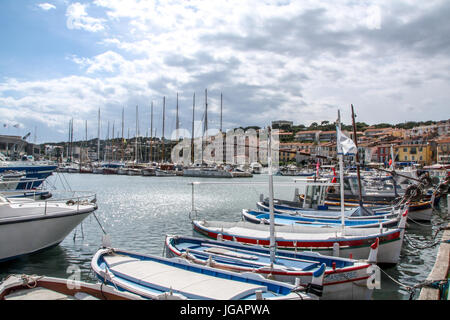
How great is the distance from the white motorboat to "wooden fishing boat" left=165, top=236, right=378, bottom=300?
5.62 metres

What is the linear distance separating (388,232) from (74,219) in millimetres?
13545

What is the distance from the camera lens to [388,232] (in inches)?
525

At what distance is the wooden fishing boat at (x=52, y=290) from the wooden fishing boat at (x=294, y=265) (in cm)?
324

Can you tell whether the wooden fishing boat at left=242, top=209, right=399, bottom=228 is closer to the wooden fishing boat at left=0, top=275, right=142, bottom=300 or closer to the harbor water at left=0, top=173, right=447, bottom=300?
the harbor water at left=0, top=173, right=447, bottom=300

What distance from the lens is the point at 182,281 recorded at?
8102 millimetres

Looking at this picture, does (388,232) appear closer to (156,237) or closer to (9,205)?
(156,237)

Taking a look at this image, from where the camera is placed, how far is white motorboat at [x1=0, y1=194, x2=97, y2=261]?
42.7 feet

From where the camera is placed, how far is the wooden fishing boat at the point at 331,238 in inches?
517

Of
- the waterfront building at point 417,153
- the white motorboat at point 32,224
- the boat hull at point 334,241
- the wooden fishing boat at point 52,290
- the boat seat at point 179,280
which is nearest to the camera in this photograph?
the wooden fishing boat at point 52,290

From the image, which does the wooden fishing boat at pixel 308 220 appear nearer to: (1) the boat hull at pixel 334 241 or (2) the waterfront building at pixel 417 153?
(1) the boat hull at pixel 334 241

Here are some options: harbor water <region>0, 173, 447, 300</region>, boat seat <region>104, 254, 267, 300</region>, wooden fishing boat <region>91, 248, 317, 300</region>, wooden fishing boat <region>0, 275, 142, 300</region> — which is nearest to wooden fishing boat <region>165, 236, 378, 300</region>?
wooden fishing boat <region>91, 248, 317, 300</region>

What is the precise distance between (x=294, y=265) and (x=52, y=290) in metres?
6.57

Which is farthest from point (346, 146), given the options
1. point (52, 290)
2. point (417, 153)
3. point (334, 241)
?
point (417, 153)

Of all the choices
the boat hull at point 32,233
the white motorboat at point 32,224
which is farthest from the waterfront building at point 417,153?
the boat hull at point 32,233
